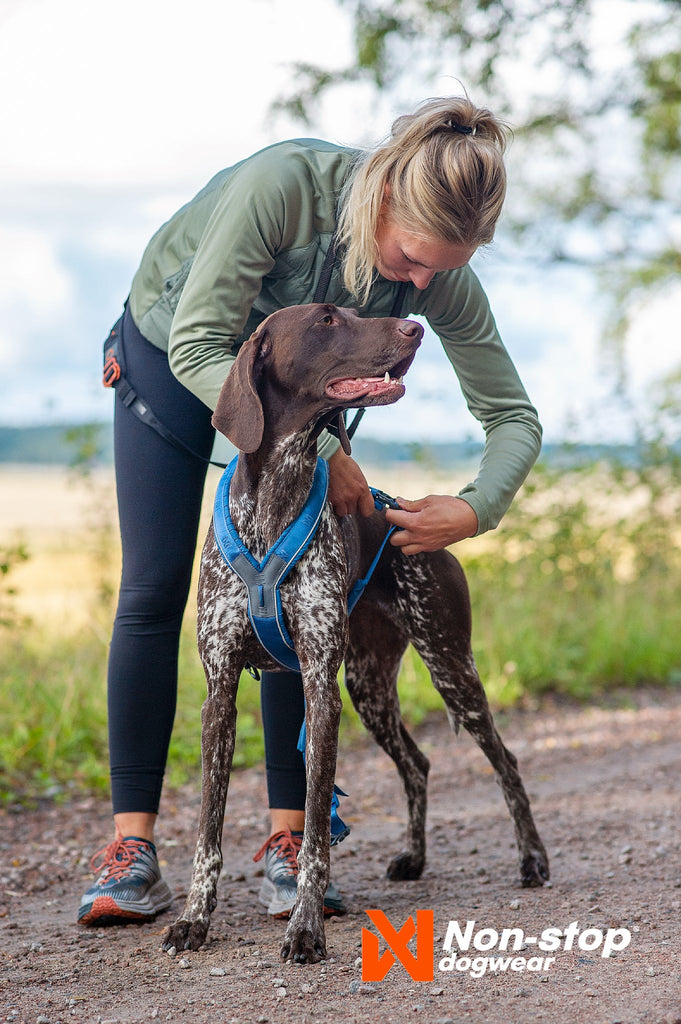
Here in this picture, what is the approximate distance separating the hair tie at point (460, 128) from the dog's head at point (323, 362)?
1.90 ft

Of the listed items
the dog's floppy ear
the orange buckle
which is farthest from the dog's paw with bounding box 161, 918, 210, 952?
the orange buckle

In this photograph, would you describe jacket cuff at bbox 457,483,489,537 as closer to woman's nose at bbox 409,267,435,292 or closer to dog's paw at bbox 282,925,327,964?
woman's nose at bbox 409,267,435,292

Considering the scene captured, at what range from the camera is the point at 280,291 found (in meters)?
3.17

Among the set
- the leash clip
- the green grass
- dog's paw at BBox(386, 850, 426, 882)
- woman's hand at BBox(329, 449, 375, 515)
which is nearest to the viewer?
woman's hand at BBox(329, 449, 375, 515)

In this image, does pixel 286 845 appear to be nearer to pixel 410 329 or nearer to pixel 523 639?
pixel 410 329

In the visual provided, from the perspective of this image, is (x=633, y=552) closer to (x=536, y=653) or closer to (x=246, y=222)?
(x=536, y=653)

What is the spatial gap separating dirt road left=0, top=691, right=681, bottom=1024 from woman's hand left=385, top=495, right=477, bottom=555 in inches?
44.0

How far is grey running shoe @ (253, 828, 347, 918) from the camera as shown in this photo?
3203 mm

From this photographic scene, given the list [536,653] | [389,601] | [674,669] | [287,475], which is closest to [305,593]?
[287,475]

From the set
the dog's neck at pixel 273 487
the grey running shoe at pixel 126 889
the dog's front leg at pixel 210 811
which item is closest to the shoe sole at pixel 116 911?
the grey running shoe at pixel 126 889

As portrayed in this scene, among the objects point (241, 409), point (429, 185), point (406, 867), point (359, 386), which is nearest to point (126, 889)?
point (406, 867)

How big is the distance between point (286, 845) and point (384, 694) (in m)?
0.65

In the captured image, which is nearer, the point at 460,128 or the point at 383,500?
the point at 460,128

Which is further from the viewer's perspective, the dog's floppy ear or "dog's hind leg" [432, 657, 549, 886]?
"dog's hind leg" [432, 657, 549, 886]
